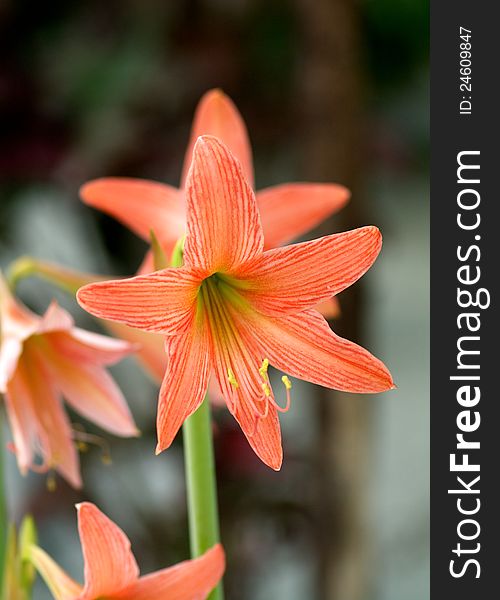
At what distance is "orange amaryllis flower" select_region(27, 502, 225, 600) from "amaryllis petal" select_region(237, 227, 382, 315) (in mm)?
99

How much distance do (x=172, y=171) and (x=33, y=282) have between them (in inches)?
9.7

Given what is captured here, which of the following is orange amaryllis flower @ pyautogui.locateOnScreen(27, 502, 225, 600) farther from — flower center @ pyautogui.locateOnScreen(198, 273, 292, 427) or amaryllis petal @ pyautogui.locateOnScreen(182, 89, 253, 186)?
amaryllis petal @ pyautogui.locateOnScreen(182, 89, 253, 186)

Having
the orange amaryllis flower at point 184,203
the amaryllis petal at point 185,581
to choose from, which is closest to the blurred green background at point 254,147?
the orange amaryllis flower at point 184,203

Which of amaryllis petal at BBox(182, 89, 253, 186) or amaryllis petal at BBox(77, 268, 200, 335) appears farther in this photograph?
amaryllis petal at BBox(182, 89, 253, 186)

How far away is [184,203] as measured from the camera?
466 mm

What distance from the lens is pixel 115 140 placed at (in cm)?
123

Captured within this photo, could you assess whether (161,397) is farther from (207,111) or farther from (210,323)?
(207,111)

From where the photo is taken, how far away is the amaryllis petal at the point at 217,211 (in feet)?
1.06

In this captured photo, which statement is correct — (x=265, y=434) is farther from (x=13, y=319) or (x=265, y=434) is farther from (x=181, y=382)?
(x=13, y=319)

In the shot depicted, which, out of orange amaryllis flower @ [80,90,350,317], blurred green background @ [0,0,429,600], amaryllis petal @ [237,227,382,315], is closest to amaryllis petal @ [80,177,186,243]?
orange amaryllis flower @ [80,90,350,317]

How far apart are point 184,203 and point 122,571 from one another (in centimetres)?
18

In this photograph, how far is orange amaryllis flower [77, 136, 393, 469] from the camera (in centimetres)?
33

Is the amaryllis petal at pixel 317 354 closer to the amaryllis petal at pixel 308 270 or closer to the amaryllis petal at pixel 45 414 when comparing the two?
the amaryllis petal at pixel 308 270

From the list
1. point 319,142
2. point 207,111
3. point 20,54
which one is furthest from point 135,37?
point 207,111
